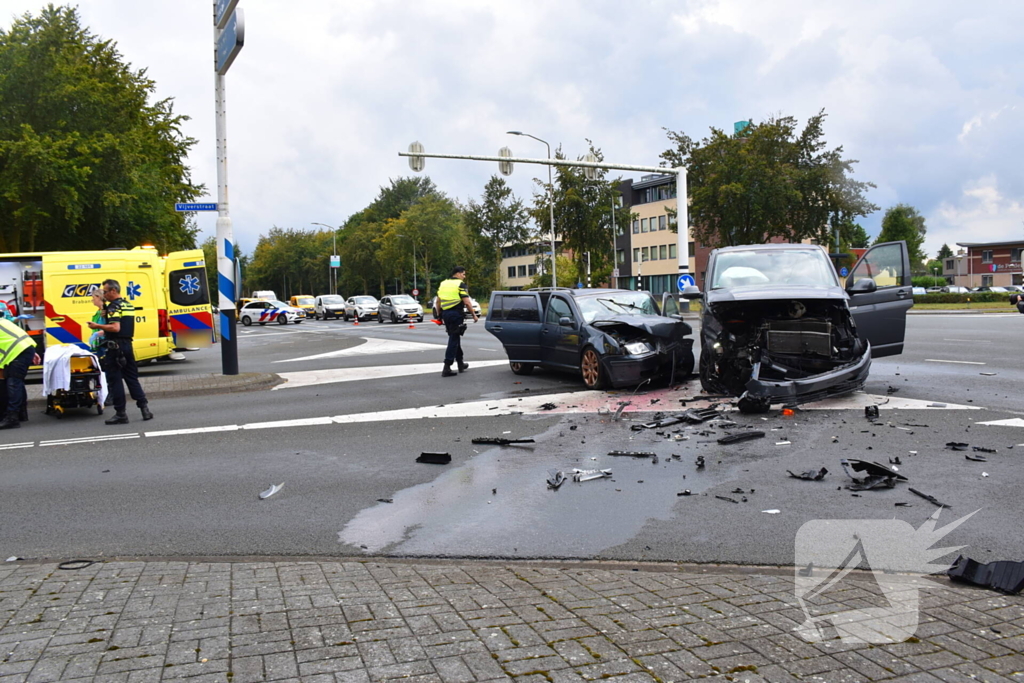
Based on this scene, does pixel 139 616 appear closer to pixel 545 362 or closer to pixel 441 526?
pixel 441 526

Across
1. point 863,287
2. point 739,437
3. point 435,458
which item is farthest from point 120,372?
point 863,287

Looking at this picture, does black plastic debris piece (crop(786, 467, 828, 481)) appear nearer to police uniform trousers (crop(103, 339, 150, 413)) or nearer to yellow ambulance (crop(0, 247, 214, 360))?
police uniform trousers (crop(103, 339, 150, 413))

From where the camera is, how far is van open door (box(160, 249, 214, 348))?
2000cm

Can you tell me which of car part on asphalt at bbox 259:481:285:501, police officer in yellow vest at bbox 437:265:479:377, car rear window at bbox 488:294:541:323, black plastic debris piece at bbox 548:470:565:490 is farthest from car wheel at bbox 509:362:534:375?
car part on asphalt at bbox 259:481:285:501

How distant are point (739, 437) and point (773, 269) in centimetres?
402

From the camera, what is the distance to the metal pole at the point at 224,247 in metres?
15.4

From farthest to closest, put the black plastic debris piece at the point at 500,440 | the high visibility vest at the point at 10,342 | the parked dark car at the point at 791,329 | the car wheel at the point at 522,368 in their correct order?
the car wheel at the point at 522,368, the high visibility vest at the point at 10,342, the parked dark car at the point at 791,329, the black plastic debris piece at the point at 500,440

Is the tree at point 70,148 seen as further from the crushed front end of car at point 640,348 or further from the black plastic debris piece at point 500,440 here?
the black plastic debris piece at point 500,440

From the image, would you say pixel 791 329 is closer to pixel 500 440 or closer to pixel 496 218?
pixel 500 440

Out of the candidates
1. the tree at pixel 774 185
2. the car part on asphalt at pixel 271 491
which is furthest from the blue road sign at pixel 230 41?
the tree at pixel 774 185

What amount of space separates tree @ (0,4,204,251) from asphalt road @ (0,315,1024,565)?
1707cm

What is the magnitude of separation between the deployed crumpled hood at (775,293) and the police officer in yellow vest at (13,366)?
8.30 meters

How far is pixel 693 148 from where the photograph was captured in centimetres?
4031

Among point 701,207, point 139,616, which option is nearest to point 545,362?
point 139,616
